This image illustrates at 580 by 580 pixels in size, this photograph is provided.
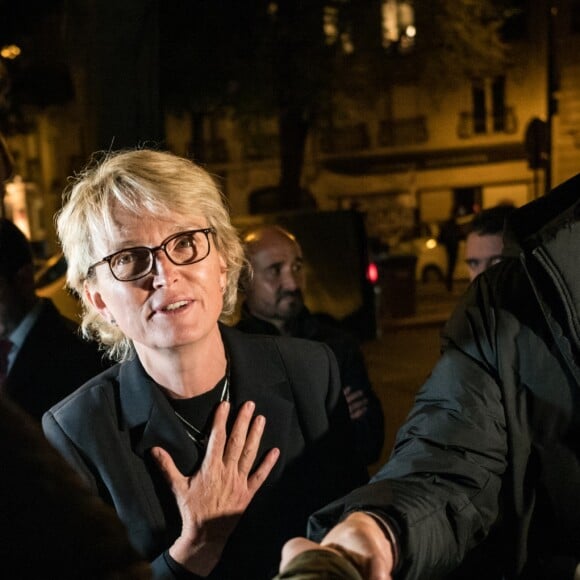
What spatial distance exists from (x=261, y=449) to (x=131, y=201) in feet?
2.31

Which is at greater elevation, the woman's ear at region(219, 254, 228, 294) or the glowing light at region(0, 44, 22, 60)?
the glowing light at region(0, 44, 22, 60)

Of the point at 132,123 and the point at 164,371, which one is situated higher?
the point at 132,123

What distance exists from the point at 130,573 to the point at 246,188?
3600cm

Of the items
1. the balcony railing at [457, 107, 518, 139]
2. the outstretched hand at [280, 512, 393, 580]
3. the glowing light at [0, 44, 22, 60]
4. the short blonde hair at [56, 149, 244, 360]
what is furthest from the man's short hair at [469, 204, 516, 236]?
the balcony railing at [457, 107, 518, 139]

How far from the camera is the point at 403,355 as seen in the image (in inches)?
563

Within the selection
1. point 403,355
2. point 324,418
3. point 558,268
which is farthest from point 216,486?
point 403,355

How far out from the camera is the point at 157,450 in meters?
2.27

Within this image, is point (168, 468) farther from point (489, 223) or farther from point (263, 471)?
point (489, 223)

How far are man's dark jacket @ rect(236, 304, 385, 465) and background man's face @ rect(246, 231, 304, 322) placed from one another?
0.06 meters

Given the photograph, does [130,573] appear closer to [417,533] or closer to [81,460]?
[417,533]

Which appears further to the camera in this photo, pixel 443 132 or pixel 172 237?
pixel 443 132

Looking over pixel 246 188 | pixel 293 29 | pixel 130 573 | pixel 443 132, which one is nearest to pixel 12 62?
pixel 293 29

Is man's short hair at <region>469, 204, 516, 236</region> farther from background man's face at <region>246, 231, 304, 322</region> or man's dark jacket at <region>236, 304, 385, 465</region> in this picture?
background man's face at <region>246, 231, 304, 322</region>

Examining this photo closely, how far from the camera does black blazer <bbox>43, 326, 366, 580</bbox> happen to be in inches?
88.3
